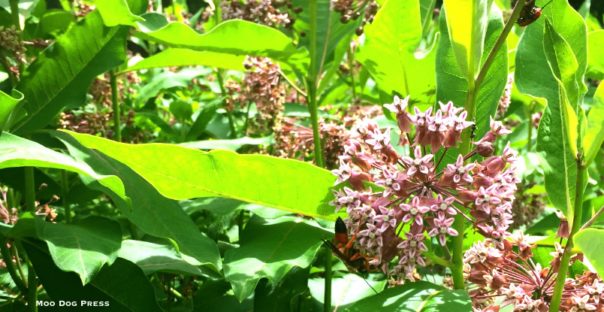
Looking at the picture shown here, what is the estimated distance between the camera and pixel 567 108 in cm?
132

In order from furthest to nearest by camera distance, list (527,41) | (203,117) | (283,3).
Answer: (203,117) < (283,3) < (527,41)

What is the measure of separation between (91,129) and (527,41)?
1.40m

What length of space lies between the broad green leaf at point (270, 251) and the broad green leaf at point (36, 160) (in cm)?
28

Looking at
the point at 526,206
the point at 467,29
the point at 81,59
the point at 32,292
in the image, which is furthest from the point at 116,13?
the point at 526,206

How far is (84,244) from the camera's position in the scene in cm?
149

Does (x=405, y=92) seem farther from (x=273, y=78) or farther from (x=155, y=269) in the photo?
(x=155, y=269)

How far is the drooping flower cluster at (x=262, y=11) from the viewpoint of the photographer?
229 cm

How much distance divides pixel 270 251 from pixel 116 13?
0.66m

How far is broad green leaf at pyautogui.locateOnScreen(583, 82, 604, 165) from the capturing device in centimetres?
133

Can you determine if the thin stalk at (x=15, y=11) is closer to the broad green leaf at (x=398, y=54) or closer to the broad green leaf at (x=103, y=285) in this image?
the broad green leaf at (x=103, y=285)

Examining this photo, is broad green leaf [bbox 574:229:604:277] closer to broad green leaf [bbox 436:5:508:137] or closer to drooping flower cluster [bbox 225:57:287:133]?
broad green leaf [bbox 436:5:508:137]

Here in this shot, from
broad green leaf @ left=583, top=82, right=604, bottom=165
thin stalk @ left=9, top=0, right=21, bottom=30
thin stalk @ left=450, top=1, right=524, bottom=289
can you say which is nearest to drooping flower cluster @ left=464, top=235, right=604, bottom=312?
thin stalk @ left=450, top=1, right=524, bottom=289

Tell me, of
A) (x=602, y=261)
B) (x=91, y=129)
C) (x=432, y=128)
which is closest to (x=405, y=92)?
(x=432, y=128)

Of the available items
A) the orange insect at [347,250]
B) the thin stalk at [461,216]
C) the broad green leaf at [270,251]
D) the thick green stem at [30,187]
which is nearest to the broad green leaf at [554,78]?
the thin stalk at [461,216]
